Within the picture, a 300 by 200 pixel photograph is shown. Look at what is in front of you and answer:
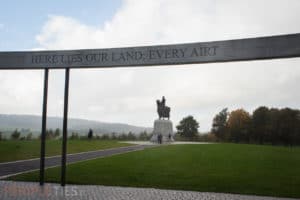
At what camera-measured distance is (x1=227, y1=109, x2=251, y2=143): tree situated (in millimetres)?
58344

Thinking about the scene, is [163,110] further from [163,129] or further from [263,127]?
[263,127]

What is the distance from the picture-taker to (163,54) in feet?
29.2

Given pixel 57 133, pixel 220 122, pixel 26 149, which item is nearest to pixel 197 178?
pixel 26 149

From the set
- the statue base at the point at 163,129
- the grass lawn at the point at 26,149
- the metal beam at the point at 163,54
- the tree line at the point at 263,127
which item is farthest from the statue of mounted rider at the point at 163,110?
the metal beam at the point at 163,54

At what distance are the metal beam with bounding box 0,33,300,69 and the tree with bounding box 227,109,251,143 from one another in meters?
48.9

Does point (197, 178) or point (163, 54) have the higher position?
point (163, 54)

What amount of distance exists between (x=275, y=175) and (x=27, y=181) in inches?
302

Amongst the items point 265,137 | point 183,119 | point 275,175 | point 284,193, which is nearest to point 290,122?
point 265,137

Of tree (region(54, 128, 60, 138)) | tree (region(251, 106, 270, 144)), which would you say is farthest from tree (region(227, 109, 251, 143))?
tree (region(54, 128, 60, 138))

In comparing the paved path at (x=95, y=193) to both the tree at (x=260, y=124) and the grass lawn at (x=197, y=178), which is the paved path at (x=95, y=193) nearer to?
the grass lawn at (x=197, y=178)

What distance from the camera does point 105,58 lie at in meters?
9.42

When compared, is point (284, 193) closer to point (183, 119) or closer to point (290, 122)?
point (290, 122)

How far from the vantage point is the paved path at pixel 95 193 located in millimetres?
8245

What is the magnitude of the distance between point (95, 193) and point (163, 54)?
11.4 feet
